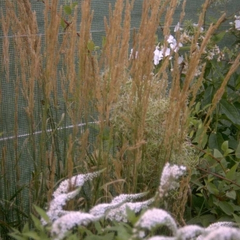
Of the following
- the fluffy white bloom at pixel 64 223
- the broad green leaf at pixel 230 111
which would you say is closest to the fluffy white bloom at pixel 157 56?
the broad green leaf at pixel 230 111

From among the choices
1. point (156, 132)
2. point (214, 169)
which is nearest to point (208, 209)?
point (214, 169)

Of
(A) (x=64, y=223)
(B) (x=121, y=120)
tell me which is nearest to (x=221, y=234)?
(A) (x=64, y=223)

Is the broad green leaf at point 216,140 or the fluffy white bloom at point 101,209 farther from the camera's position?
the broad green leaf at point 216,140

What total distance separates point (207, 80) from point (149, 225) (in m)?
1.87

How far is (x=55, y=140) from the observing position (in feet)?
6.37

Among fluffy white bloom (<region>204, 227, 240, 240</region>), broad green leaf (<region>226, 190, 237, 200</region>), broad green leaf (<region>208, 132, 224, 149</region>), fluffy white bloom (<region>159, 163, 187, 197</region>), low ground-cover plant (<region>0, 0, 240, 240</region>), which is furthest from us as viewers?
broad green leaf (<region>208, 132, 224, 149</region>)

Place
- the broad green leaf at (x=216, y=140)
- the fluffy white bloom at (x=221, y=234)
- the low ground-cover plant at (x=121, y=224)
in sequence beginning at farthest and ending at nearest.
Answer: the broad green leaf at (x=216, y=140), the low ground-cover plant at (x=121, y=224), the fluffy white bloom at (x=221, y=234)

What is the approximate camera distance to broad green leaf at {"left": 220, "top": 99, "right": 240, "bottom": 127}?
8.36ft

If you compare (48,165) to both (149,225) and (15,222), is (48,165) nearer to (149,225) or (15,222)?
(15,222)

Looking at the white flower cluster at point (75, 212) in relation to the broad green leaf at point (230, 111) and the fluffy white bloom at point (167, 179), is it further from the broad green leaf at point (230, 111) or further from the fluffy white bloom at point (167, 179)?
the broad green leaf at point (230, 111)

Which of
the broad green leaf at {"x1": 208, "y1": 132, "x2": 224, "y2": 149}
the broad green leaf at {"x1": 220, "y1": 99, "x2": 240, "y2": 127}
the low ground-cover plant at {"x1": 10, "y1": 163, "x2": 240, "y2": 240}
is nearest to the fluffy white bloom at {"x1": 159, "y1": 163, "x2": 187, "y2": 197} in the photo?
the low ground-cover plant at {"x1": 10, "y1": 163, "x2": 240, "y2": 240}

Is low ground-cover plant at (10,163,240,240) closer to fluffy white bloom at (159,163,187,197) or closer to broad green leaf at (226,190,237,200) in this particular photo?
fluffy white bloom at (159,163,187,197)

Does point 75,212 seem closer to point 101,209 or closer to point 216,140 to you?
point 101,209

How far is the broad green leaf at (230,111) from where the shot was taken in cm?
255
